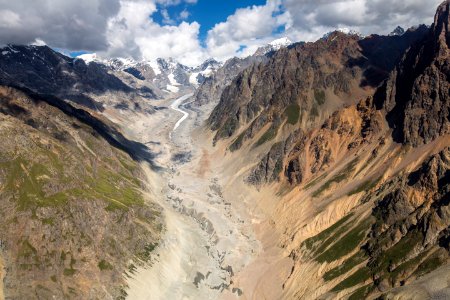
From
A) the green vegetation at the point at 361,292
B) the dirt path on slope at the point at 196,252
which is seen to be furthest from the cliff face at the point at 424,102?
the green vegetation at the point at 361,292

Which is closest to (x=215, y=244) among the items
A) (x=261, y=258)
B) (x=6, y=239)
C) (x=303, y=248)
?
(x=261, y=258)

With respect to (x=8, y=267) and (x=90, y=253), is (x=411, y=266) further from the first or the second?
(x=8, y=267)

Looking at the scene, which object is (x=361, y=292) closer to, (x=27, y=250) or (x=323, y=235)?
(x=323, y=235)

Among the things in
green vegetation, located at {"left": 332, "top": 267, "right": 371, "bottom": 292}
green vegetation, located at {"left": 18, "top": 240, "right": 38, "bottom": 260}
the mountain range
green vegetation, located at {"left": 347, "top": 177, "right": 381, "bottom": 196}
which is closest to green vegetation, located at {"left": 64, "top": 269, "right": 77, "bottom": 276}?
the mountain range

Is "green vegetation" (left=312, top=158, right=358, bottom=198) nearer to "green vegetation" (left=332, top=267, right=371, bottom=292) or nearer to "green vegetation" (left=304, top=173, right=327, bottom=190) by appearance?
"green vegetation" (left=304, top=173, right=327, bottom=190)

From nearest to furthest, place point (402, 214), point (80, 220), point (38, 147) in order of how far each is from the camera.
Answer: point (402, 214) < point (80, 220) < point (38, 147)

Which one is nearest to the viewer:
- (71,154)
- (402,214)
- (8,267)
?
(8,267)
